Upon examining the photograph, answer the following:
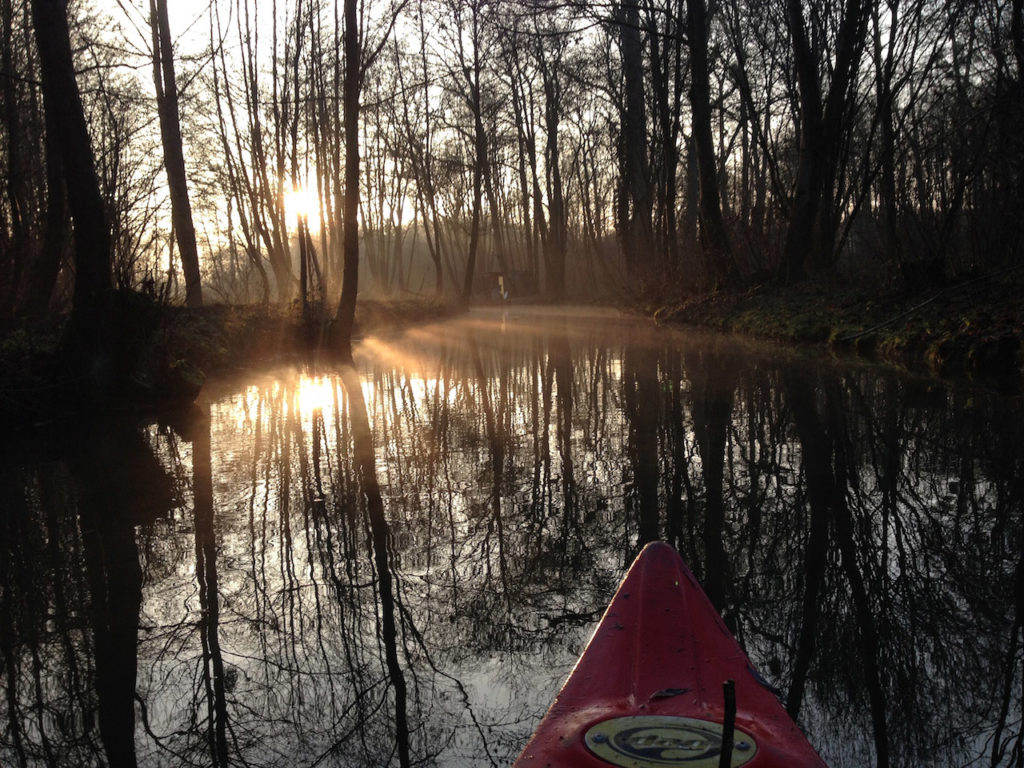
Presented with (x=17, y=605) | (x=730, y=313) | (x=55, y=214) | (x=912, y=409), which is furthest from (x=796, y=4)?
(x=17, y=605)

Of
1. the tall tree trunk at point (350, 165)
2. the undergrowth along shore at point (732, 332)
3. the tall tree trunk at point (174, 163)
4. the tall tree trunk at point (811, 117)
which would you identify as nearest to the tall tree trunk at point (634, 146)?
the tall tree trunk at point (811, 117)

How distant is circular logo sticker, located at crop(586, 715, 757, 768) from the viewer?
5.74ft

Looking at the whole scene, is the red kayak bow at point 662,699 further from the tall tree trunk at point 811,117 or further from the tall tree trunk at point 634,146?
the tall tree trunk at point 634,146

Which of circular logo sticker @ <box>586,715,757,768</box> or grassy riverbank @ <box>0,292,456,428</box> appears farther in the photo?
grassy riverbank @ <box>0,292,456,428</box>

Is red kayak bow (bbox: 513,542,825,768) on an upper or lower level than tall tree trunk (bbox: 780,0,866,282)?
lower

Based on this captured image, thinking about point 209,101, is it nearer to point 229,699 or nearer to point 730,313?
point 730,313

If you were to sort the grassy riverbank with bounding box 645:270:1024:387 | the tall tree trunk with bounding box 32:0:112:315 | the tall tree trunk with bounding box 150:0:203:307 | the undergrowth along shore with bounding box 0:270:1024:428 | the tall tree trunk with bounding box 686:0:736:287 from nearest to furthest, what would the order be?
the tall tree trunk with bounding box 32:0:112:315 → the undergrowth along shore with bounding box 0:270:1024:428 → the grassy riverbank with bounding box 645:270:1024:387 → the tall tree trunk with bounding box 150:0:203:307 → the tall tree trunk with bounding box 686:0:736:287

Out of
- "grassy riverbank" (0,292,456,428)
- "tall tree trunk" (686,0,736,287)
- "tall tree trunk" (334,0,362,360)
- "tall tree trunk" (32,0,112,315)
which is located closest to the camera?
"grassy riverbank" (0,292,456,428)

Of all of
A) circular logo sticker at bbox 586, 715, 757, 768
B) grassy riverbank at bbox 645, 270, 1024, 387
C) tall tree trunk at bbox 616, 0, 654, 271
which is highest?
tall tree trunk at bbox 616, 0, 654, 271

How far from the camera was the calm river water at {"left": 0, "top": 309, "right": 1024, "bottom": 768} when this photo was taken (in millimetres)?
2535

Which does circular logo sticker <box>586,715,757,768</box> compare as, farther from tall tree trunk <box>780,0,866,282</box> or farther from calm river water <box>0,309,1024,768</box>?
tall tree trunk <box>780,0,866,282</box>

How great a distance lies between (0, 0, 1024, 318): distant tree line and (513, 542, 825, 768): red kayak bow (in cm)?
813

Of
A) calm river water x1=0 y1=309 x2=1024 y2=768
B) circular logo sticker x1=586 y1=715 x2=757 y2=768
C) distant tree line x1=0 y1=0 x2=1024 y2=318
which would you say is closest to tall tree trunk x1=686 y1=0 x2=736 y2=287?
distant tree line x1=0 y1=0 x2=1024 y2=318

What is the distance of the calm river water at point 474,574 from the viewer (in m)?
2.54
